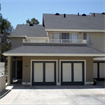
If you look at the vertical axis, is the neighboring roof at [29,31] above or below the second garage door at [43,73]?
above

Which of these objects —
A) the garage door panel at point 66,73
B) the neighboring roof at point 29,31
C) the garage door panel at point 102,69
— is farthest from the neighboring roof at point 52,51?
the neighboring roof at point 29,31

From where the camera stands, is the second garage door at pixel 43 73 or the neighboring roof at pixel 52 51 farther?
the second garage door at pixel 43 73

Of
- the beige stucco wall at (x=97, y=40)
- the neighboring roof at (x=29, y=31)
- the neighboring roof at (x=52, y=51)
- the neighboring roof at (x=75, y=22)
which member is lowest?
the neighboring roof at (x=52, y=51)

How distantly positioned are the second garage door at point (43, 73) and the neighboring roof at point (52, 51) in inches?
54.2

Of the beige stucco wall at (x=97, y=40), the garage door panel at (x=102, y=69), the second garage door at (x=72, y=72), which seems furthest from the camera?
the beige stucco wall at (x=97, y=40)

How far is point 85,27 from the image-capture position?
2570 cm

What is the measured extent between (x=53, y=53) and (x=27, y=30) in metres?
12.3

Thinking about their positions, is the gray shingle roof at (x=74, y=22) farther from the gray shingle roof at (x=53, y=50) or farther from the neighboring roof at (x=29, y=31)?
the gray shingle roof at (x=53, y=50)

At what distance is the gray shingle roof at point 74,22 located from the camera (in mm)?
25719

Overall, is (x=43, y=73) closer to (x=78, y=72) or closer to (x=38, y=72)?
(x=38, y=72)

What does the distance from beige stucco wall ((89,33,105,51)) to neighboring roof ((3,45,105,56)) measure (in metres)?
5.43

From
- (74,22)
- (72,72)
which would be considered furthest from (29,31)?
(72,72)

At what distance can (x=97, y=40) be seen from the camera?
25.3m

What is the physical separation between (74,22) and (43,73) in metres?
11.5
